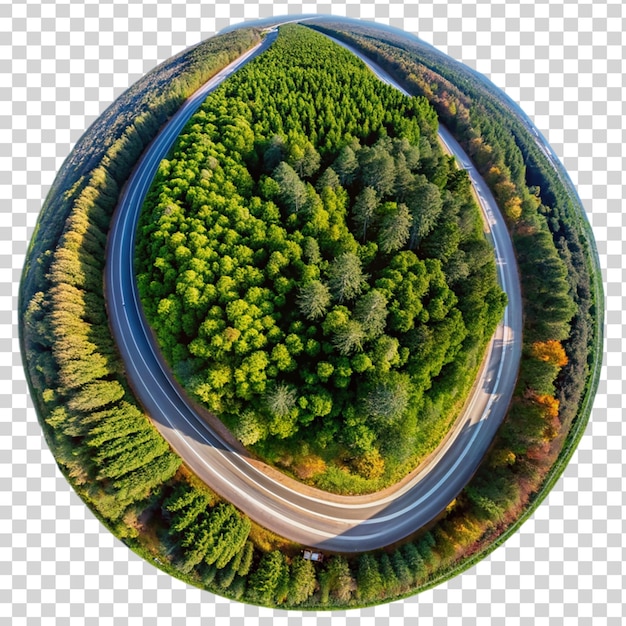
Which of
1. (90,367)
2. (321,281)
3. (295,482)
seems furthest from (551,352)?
(90,367)

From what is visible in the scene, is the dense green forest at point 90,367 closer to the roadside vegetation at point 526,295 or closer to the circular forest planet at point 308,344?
the circular forest planet at point 308,344

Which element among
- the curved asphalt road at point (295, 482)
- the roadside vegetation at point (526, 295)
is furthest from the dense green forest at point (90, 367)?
the roadside vegetation at point (526, 295)

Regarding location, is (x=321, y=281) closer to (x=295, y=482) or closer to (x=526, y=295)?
(x=295, y=482)

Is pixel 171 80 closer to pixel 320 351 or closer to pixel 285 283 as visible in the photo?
pixel 285 283

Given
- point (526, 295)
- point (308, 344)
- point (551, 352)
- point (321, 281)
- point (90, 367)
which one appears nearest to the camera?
point (308, 344)

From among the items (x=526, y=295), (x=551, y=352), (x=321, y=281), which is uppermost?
(x=526, y=295)

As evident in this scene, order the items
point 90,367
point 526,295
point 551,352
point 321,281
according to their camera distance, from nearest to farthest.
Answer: point 90,367, point 321,281, point 551,352, point 526,295

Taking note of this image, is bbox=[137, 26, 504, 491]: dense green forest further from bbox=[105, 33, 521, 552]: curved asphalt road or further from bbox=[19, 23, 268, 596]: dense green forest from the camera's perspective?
bbox=[19, 23, 268, 596]: dense green forest
